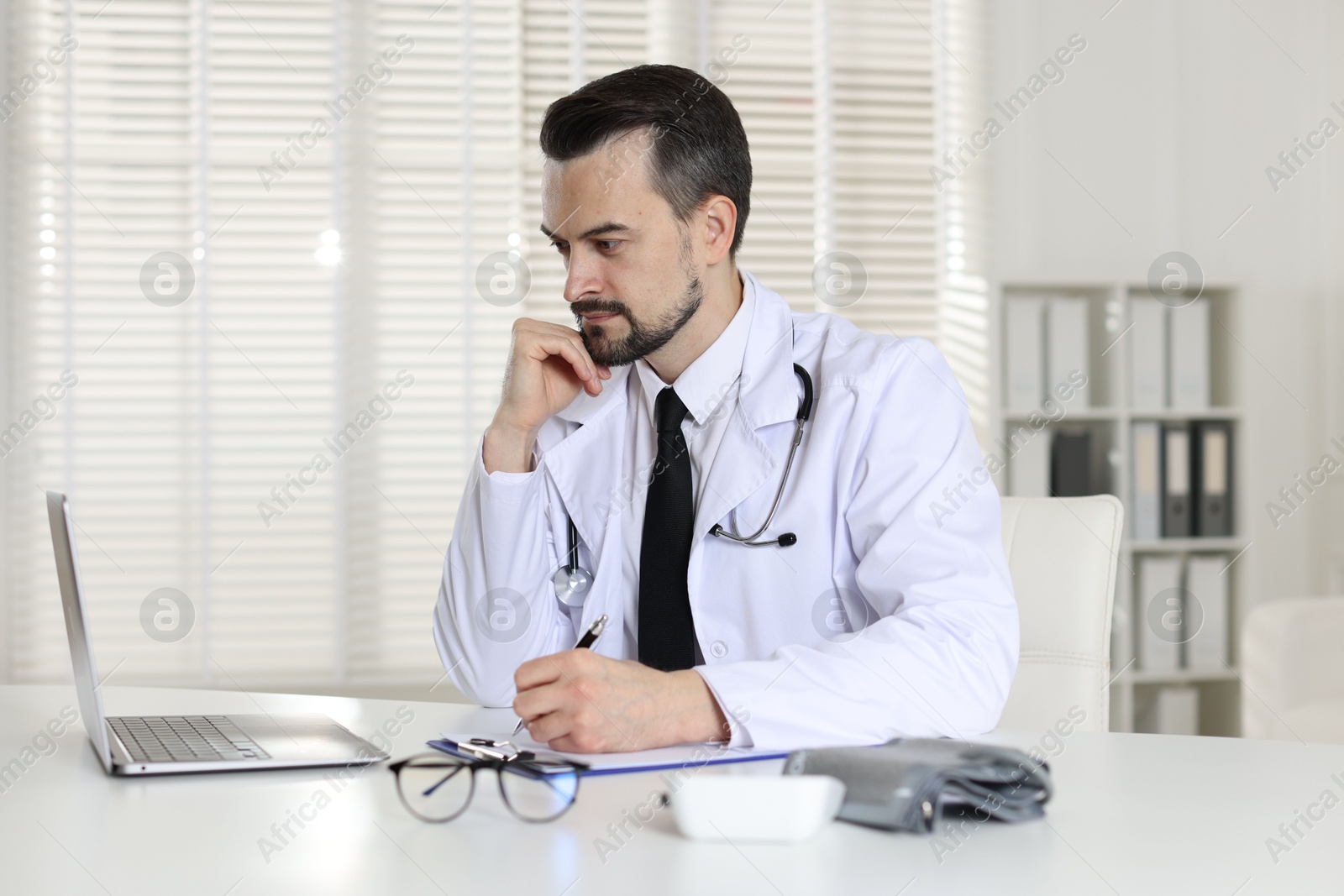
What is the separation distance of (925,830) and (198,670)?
3.17 metres

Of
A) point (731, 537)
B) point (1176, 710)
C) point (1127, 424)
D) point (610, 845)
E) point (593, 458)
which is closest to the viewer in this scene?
point (610, 845)

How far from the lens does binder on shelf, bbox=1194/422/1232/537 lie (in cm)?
350

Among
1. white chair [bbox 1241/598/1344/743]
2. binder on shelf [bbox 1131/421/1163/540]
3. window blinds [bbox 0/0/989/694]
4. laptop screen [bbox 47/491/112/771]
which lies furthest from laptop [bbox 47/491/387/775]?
binder on shelf [bbox 1131/421/1163/540]

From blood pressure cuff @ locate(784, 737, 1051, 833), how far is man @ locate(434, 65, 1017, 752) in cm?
34

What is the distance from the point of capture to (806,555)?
5.12 ft

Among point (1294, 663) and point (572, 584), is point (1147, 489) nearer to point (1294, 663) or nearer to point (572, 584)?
point (1294, 663)

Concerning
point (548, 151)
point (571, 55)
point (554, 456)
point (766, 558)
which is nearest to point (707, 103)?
point (548, 151)

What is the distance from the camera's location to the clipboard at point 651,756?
1.08 meters

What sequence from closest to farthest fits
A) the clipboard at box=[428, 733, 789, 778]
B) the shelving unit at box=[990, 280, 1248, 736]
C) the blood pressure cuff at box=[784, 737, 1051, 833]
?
the blood pressure cuff at box=[784, 737, 1051, 833] → the clipboard at box=[428, 733, 789, 778] → the shelving unit at box=[990, 280, 1248, 736]

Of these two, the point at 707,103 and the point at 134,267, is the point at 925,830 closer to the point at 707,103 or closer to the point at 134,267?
the point at 707,103

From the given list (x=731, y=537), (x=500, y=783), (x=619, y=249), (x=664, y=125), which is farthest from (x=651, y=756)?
(x=664, y=125)

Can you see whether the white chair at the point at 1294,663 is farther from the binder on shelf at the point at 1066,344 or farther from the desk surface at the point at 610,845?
the desk surface at the point at 610,845

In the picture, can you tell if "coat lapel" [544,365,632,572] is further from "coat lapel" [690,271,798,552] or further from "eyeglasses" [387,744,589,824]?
"eyeglasses" [387,744,589,824]

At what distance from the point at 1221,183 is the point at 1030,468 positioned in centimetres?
136
